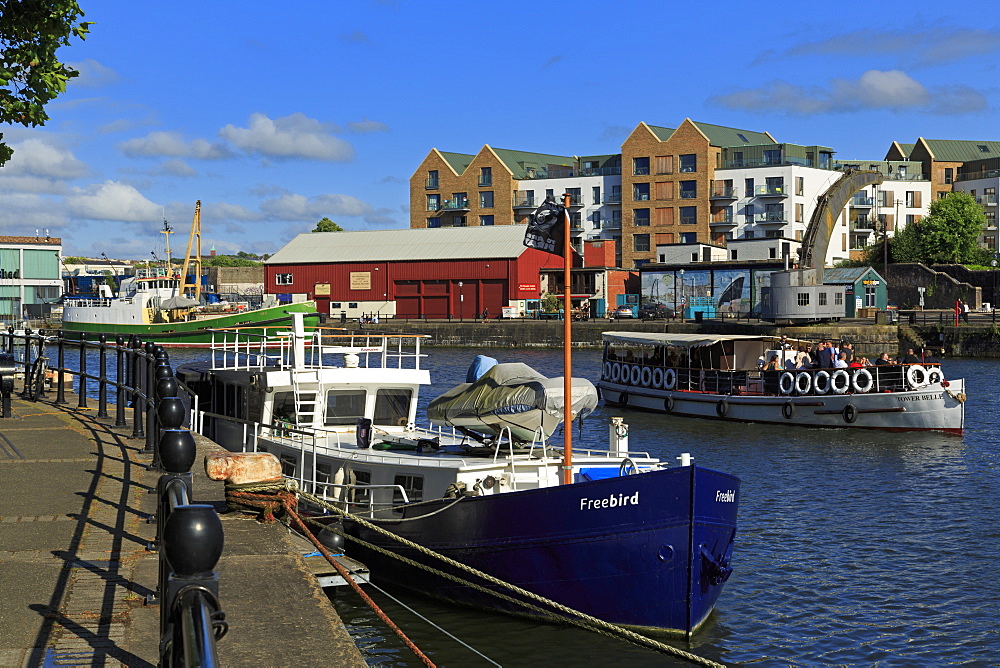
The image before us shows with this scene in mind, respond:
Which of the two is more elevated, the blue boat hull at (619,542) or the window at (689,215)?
the window at (689,215)

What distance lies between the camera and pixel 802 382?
1420 inches

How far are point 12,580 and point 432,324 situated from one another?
7647 centimetres

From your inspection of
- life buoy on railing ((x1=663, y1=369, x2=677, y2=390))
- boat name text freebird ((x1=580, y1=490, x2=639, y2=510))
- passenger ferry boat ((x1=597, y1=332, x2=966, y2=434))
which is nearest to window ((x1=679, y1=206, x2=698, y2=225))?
passenger ferry boat ((x1=597, y1=332, x2=966, y2=434))

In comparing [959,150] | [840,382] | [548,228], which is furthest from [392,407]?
[959,150]

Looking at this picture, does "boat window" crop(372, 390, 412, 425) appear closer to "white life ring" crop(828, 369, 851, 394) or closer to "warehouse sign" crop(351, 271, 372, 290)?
"white life ring" crop(828, 369, 851, 394)

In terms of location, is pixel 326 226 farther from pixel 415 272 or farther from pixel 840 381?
pixel 840 381

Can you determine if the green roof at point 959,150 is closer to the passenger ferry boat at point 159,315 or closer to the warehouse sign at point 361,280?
the warehouse sign at point 361,280

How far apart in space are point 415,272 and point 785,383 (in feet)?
192

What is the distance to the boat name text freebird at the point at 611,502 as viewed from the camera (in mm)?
12555

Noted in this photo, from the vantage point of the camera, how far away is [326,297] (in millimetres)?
95875

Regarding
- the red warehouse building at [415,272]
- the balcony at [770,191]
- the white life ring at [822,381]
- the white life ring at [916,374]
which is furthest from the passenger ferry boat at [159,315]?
the white life ring at [916,374]

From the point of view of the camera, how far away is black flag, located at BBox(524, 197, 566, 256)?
48.2 ft

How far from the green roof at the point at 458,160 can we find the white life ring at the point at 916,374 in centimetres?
8178

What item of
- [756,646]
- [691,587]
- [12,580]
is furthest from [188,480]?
[756,646]
